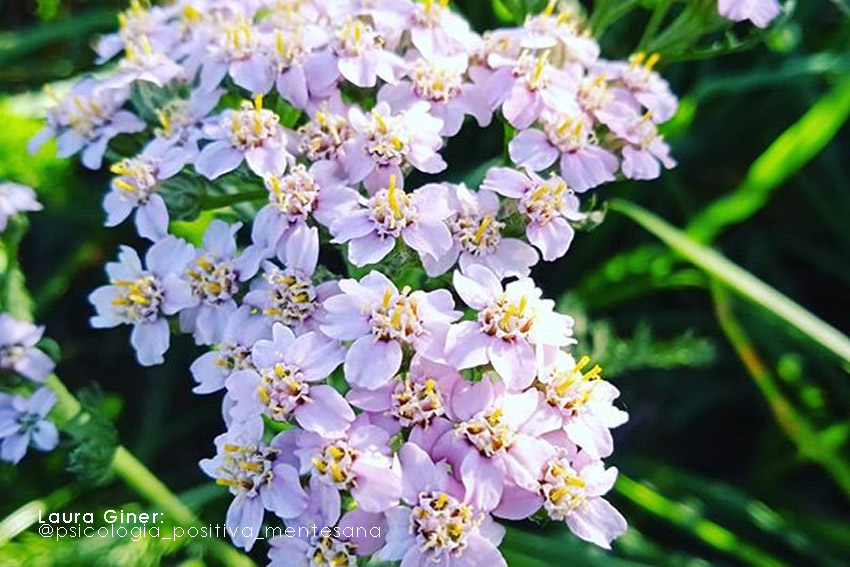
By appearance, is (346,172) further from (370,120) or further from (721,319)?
(721,319)

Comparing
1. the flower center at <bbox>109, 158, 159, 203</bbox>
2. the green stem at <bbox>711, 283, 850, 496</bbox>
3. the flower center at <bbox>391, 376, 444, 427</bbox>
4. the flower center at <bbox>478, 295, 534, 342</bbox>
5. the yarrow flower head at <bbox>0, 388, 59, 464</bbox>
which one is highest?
the green stem at <bbox>711, 283, 850, 496</bbox>

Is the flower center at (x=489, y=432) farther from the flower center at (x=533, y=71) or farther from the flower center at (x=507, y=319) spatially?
the flower center at (x=533, y=71)

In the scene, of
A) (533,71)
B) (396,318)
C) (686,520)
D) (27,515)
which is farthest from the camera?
(686,520)

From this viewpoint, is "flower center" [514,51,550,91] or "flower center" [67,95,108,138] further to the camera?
"flower center" [67,95,108,138]

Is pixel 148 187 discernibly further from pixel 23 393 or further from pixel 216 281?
pixel 23 393

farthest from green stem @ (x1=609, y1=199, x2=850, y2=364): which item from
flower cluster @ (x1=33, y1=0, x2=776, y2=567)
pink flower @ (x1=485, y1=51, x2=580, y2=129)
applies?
pink flower @ (x1=485, y1=51, x2=580, y2=129)

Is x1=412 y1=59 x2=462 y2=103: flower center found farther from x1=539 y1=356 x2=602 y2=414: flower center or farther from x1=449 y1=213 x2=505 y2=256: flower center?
x1=539 y1=356 x2=602 y2=414: flower center

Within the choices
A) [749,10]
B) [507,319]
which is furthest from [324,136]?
[749,10]
